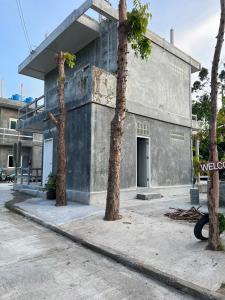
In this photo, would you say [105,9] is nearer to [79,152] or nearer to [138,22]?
[138,22]

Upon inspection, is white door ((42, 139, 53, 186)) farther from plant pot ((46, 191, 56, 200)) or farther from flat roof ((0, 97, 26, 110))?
flat roof ((0, 97, 26, 110))

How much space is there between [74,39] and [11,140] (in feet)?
53.2

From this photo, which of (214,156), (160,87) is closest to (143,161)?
(160,87)

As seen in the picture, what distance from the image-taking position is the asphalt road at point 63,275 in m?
3.59

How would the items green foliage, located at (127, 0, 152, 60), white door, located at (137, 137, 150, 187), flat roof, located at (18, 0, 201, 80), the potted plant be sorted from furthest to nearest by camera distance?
white door, located at (137, 137, 150, 187), the potted plant, flat roof, located at (18, 0, 201, 80), green foliage, located at (127, 0, 152, 60)

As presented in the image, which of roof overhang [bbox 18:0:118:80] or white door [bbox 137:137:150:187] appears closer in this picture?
roof overhang [bbox 18:0:118:80]

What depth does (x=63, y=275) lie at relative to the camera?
4176 millimetres

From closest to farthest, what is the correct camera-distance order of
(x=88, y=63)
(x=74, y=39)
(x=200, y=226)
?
(x=200, y=226)
(x=74, y=39)
(x=88, y=63)

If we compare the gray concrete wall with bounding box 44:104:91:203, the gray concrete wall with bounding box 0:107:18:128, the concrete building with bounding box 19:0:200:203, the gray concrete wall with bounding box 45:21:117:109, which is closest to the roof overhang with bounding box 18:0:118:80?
the concrete building with bounding box 19:0:200:203

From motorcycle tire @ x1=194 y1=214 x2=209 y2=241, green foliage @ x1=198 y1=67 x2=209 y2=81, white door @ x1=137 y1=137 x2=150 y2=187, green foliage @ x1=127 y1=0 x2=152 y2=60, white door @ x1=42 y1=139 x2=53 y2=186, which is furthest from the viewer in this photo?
green foliage @ x1=198 y1=67 x2=209 y2=81

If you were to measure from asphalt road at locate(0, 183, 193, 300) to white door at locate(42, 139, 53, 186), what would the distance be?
6.98 meters

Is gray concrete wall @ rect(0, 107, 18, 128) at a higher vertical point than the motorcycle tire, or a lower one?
higher

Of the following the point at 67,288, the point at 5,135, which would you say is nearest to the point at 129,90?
the point at 67,288

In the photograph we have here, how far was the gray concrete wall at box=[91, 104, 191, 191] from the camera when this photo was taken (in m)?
10.1
